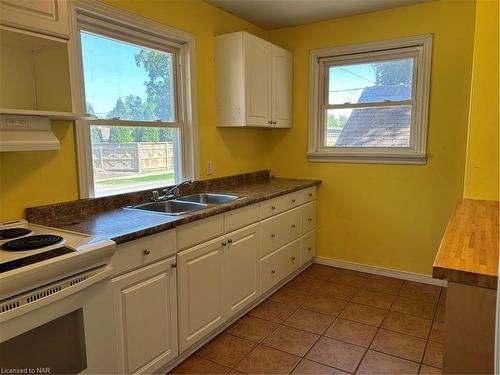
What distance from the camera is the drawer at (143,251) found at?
1.65 m

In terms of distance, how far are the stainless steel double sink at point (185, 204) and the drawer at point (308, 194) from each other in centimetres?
93

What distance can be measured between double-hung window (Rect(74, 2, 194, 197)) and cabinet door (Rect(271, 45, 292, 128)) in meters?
0.94

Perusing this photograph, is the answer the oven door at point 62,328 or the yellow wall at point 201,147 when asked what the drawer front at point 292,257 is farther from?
the oven door at point 62,328

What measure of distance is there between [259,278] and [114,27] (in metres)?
2.04

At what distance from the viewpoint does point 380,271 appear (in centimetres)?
350

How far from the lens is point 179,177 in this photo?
2.92 meters

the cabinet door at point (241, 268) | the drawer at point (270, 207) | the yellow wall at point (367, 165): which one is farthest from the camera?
the yellow wall at point (367, 165)

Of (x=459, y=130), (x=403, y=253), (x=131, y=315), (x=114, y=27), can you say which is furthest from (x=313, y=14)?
(x=131, y=315)

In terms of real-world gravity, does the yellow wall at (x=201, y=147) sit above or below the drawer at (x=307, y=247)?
above

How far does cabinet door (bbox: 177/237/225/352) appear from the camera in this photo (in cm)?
205

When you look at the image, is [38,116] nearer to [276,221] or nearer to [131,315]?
[131,315]

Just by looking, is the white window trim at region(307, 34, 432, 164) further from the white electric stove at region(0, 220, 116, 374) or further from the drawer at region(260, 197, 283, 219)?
the white electric stove at region(0, 220, 116, 374)

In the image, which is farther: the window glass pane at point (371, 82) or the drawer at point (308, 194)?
the drawer at point (308, 194)

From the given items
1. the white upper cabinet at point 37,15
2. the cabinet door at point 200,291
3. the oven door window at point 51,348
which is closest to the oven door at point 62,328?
the oven door window at point 51,348
